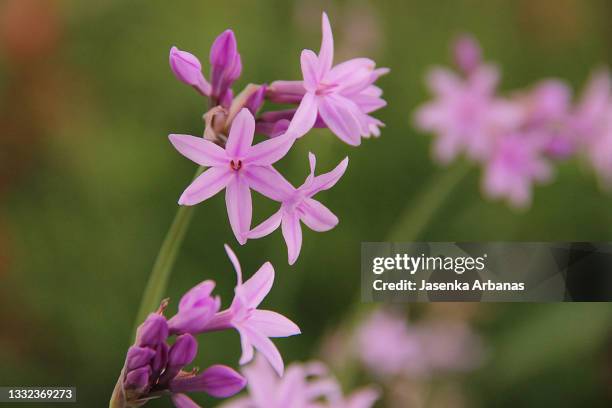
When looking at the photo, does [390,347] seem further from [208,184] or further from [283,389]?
[208,184]

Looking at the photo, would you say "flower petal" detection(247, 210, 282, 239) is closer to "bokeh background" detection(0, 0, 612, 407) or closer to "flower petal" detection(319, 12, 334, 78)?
"flower petal" detection(319, 12, 334, 78)

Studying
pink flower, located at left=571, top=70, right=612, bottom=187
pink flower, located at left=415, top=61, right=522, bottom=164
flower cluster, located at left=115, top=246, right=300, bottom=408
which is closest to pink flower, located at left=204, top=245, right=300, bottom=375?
flower cluster, located at left=115, top=246, right=300, bottom=408

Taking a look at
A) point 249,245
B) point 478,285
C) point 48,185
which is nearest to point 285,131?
point 478,285

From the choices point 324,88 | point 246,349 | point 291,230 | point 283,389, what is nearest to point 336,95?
point 324,88

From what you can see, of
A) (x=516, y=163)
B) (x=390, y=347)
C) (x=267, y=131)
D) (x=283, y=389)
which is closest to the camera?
(x=267, y=131)

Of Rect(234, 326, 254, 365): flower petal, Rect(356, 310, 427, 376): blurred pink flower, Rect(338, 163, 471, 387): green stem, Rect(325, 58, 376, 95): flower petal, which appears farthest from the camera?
Rect(356, 310, 427, 376): blurred pink flower

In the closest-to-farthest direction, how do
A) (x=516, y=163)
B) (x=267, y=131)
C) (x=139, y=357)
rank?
(x=139, y=357) < (x=267, y=131) < (x=516, y=163)
